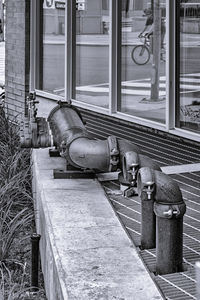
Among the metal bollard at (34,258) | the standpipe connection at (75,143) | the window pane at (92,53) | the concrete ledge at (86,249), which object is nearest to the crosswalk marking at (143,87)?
the window pane at (92,53)

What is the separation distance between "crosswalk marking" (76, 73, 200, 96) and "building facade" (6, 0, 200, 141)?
0.5 inches

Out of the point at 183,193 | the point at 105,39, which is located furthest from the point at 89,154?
the point at 105,39

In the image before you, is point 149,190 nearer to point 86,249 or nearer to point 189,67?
point 86,249

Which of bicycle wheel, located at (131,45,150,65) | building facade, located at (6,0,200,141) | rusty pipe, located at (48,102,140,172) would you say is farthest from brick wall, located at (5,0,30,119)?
rusty pipe, located at (48,102,140,172)

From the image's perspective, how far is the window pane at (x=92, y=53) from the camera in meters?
11.7

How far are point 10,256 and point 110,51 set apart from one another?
5382 mm

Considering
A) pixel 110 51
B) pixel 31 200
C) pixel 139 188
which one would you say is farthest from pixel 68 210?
pixel 110 51

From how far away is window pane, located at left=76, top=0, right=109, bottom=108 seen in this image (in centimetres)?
1171

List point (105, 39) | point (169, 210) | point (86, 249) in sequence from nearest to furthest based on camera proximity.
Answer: point (169, 210) < point (86, 249) < point (105, 39)

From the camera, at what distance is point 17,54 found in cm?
1334

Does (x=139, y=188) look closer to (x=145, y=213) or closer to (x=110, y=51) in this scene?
(x=145, y=213)

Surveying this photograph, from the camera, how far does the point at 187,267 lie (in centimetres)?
468

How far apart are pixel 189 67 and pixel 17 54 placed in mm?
4629

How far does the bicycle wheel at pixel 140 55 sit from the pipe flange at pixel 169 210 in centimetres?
609
